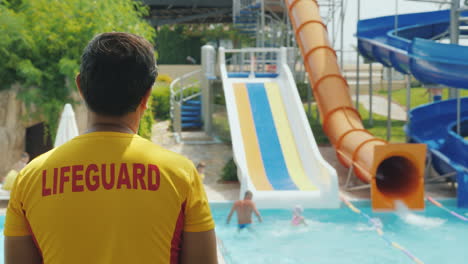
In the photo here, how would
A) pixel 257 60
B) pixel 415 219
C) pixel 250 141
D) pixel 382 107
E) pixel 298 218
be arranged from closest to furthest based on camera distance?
1. pixel 298 218
2. pixel 415 219
3. pixel 250 141
4. pixel 257 60
5. pixel 382 107

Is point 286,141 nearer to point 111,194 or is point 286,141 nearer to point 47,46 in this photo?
point 47,46

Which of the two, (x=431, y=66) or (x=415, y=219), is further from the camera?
(x=431, y=66)

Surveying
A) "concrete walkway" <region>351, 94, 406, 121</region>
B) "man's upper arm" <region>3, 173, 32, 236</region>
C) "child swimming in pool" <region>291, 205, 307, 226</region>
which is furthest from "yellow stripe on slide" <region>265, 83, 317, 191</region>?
"man's upper arm" <region>3, 173, 32, 236</region>

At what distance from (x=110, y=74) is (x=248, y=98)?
41.3ft

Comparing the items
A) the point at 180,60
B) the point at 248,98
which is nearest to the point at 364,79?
the point at 180,60

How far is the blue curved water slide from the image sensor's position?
34.1 feet

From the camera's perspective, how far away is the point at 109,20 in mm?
12016

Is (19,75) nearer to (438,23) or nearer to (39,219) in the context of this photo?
(39,219)

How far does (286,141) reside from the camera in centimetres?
1273

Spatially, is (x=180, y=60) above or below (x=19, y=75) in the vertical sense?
below

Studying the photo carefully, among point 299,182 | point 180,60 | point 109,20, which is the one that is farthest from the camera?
point 180,60

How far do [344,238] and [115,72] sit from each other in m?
7.82

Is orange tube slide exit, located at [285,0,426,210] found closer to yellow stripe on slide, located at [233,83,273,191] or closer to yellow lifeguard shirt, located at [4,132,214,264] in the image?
yellow stripe on slide, located at [233,83,273,191]

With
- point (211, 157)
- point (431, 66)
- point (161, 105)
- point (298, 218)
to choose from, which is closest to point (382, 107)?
point (161, 105)
